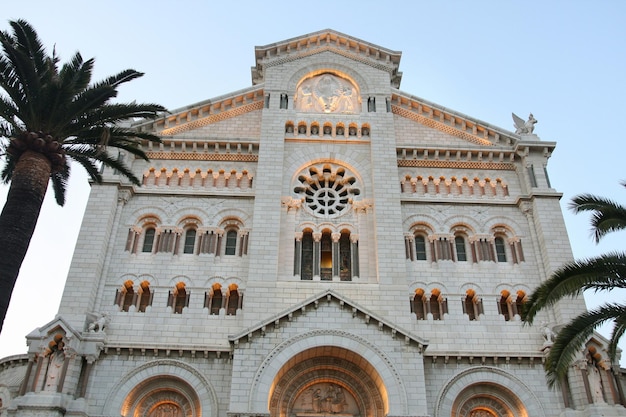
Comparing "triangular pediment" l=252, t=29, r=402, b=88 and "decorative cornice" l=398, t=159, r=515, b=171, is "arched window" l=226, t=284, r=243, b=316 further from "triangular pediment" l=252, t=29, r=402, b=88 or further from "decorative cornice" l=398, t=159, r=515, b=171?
"triangular pediment" l=252, t=29, r=402, b=88

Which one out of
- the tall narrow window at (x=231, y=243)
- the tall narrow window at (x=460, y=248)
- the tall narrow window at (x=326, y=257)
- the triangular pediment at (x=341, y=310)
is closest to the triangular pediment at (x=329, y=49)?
the tall narrow window at (x=231, y=243)

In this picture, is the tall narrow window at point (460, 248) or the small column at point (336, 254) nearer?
the small column at point (336, 254)

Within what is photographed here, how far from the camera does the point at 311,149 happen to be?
91.1ft

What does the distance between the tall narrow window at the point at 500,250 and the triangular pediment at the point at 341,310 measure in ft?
22.9

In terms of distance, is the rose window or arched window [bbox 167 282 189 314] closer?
arched window [bbox 167 282 189 314]

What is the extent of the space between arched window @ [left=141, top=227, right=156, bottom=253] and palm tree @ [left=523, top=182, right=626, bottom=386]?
52.6 ft

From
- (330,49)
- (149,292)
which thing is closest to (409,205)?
(330,49)

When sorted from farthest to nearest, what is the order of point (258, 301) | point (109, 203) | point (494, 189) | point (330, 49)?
point (330, 49) → point (494, 189) → point (109, 203) → point (258, 301)

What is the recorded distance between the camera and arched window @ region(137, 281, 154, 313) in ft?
77.9

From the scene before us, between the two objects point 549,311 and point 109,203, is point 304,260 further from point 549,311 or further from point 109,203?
point 549,311

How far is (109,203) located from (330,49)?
14.0 meters

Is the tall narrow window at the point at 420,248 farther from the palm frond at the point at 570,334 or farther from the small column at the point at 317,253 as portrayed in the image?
the palm frond at the point at 570,334

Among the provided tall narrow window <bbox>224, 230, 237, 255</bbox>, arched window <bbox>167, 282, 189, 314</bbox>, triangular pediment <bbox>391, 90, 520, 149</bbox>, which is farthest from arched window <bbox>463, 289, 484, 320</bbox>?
arched window <bbox>167, 282, 189, 314</bbox>

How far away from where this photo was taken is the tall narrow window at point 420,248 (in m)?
25.7
